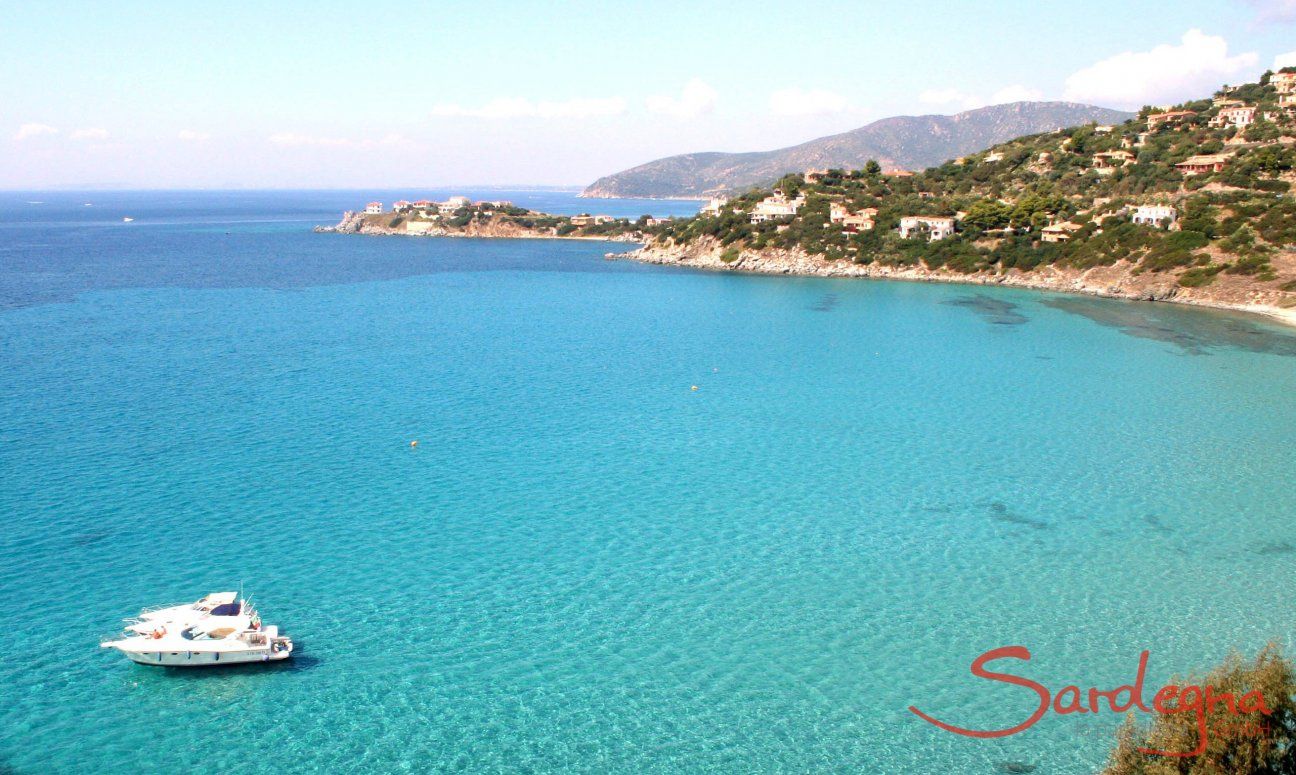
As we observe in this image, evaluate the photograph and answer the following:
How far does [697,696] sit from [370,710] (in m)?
5.84

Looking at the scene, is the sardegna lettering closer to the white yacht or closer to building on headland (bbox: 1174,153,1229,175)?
the white yacht

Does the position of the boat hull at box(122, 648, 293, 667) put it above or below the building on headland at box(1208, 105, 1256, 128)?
below

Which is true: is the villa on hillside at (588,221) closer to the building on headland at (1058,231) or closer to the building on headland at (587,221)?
the building on headland at (587,221)

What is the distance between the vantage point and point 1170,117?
97688 millimetres

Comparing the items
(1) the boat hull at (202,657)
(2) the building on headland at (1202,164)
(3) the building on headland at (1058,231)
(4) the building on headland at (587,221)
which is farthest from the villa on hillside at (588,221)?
(1) the boat hull at (202,657)

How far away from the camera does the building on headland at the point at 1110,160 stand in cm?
8919

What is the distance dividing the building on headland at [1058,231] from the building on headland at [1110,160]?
17333 mm

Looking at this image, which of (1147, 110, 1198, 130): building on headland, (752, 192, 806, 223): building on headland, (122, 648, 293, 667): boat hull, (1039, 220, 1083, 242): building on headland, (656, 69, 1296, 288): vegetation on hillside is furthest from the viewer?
(752, 192, 806, 223): building on headland

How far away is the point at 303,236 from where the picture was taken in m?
133

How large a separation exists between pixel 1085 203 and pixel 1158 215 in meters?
11.7

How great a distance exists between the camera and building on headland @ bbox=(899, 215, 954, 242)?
273 ft

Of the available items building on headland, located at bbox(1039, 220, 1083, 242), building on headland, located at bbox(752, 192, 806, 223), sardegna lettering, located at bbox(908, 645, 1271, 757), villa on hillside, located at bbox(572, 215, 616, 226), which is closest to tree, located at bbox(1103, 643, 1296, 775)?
sardegna lettering, located at bbox(908, 645, 1271, 757)

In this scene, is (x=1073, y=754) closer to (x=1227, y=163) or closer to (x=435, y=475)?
(x=435, y=475)

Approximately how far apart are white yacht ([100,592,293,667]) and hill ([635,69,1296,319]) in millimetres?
61841
